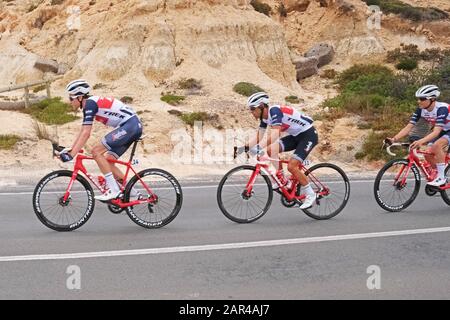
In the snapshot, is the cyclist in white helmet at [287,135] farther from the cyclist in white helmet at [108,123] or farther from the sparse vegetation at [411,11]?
the sparse vegetation at [411,11]

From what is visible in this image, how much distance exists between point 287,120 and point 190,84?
1589 centimetres

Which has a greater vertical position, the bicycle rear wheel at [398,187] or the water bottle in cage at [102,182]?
the water bottle in cage at [102,182]

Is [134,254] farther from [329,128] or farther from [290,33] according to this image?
[290,33]

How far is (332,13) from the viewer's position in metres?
38.5

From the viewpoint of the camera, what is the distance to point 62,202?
8.12 metres

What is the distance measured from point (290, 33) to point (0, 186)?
94.1 feet

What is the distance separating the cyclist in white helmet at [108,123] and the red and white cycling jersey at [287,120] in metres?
1.81

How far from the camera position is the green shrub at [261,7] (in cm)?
3544

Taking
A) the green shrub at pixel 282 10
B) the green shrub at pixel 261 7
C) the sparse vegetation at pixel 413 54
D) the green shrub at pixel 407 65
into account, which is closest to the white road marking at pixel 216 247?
the green shrub at pixel 407 65

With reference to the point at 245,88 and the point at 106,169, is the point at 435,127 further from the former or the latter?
the point at 245,88

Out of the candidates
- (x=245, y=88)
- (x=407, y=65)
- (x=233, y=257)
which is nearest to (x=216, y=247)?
(x=233, y=257)

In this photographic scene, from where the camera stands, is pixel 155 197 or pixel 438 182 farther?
pixel 438 182

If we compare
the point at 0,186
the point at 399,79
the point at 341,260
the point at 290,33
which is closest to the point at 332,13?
the point at 290,33

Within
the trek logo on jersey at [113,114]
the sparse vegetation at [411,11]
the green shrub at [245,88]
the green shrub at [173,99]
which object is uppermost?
the sparse vegetation at [411,11]
